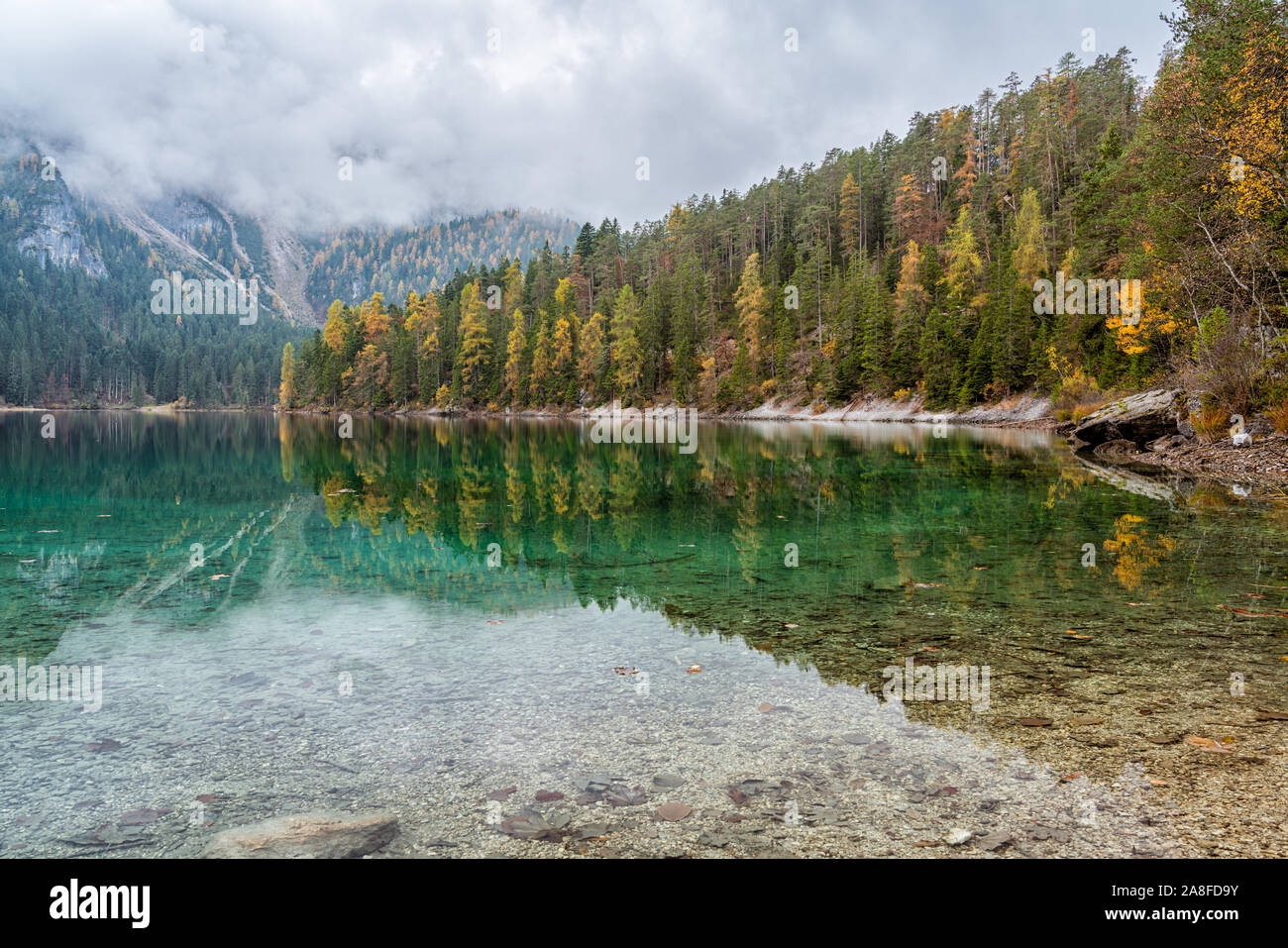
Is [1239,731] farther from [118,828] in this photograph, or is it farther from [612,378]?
[612,378]

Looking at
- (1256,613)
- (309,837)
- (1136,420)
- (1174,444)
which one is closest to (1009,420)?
(1136,420)

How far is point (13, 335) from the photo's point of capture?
148625 mm

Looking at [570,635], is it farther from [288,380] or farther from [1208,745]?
[288,380]

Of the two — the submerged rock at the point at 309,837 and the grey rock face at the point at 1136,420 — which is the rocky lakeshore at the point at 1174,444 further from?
the submerged rock at the point at 309,837

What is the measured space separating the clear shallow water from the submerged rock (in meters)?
0.17

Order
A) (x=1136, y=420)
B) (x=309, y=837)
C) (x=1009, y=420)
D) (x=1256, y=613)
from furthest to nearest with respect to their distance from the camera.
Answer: (x=1009, y=420)
(x=1136, y=420)
(x=1256, y=613)
(x=309, y=837)

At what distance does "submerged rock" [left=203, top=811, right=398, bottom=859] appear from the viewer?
11.3 feet

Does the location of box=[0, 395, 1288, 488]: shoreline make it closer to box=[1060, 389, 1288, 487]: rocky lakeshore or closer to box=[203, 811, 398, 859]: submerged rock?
box=[1060, 389, 1288, 487]: rocky lakeshore

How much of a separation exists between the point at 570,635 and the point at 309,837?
3861 mm

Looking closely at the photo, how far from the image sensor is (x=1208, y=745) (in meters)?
4.52

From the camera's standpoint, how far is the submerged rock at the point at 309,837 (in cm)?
345

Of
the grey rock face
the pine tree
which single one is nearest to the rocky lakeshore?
the grey rock face

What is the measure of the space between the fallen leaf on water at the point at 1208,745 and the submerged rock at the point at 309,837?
15.8 feet
